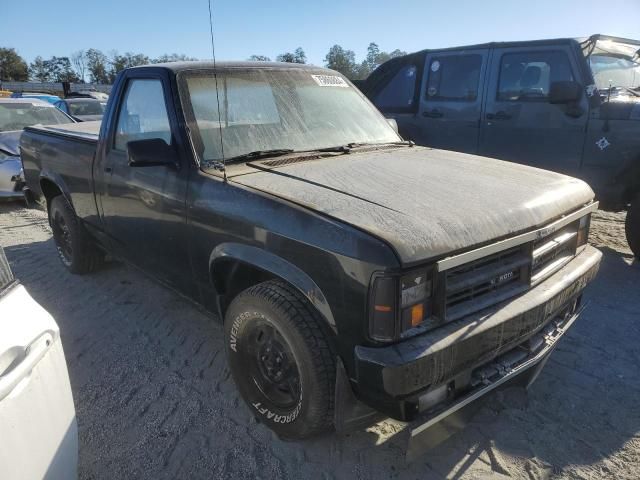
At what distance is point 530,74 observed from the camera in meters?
Result: 5.61

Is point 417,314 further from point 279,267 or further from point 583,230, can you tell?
point 583,230

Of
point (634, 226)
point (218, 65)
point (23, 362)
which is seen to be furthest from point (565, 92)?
point (23, 362)

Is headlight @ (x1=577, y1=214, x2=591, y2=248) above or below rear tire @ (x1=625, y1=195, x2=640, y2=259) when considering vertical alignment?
above

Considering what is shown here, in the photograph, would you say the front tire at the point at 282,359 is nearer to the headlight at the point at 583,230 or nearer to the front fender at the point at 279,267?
the front fender at the point at 279,267

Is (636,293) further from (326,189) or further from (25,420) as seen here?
(25,420)

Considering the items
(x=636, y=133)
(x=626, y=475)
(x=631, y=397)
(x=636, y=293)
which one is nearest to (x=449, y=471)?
(x=626, y=475)

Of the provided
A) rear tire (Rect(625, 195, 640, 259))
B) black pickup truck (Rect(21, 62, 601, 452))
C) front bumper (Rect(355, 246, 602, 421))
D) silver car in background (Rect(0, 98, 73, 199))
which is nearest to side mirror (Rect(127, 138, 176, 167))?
black pickup truck (Rect(21, 62, 601, 452))

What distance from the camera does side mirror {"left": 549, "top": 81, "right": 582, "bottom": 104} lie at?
4.95 m

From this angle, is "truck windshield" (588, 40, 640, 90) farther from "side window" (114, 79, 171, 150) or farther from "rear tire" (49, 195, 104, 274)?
"rear tire" (49, 195, 104, 274)

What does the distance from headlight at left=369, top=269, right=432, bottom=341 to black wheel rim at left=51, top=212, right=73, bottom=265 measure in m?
3.90

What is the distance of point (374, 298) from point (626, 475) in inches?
61.6

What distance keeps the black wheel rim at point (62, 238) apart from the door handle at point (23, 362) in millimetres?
3583

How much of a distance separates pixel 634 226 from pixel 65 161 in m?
5.42

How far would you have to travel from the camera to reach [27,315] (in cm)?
153
